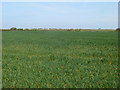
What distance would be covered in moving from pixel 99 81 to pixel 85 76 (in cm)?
81

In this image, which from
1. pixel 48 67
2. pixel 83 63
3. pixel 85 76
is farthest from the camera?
pixel 83 63

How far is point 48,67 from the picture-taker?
35.9ft

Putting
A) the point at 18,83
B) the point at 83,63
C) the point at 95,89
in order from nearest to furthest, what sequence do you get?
the point at 95,89, the point at 18,83, the point at 83,63

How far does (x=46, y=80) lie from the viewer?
8.83 metres

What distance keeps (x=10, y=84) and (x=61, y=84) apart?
192 cm

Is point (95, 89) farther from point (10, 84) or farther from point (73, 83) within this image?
point (10, 84)

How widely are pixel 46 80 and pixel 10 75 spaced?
69.3 inches

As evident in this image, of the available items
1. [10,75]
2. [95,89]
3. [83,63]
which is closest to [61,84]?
[95,89]

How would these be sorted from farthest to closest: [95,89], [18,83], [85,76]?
[85,76]
[18,83]
[95,89]

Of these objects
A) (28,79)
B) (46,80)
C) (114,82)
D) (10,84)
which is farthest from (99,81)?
(10,84)

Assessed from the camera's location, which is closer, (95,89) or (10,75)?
A: (95,89)

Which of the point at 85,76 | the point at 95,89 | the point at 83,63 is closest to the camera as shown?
the point at 95,89

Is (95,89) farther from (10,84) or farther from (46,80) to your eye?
(10,84)

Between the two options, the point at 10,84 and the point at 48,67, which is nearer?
Answer: the point at 10,84
